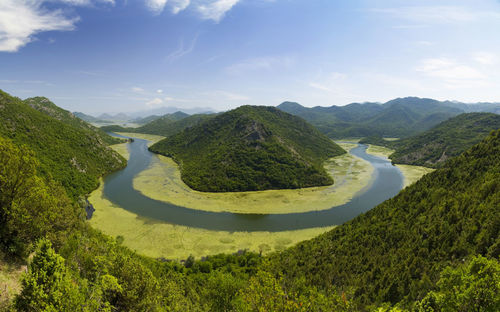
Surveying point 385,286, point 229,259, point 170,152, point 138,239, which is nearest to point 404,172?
point 385,286

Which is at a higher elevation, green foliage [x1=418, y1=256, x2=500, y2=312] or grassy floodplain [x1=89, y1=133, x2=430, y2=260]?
green foliage [x1=418, y1=256, x2=500, y2=312]

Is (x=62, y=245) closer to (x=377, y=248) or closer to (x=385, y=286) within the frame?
(x=385, y=286)

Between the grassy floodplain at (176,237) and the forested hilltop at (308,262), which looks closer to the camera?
the forested hilltop at (308,262)

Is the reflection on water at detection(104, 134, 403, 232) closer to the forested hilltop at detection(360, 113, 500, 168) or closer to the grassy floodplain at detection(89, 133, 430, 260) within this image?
the grassy floodplain at detection(89, 133, 430, 260)

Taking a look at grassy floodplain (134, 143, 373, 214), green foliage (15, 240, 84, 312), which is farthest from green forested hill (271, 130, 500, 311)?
grassy floodplain (134, 143, 373, 214)

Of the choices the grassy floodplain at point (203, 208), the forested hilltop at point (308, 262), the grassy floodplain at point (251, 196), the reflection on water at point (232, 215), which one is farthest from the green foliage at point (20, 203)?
the grassy floodplain at point (251, 196)

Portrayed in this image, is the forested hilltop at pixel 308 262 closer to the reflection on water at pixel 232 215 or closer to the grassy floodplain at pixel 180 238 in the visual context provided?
the grassy floodplain at pixel 180 238

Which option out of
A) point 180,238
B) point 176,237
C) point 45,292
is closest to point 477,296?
point 45,292
